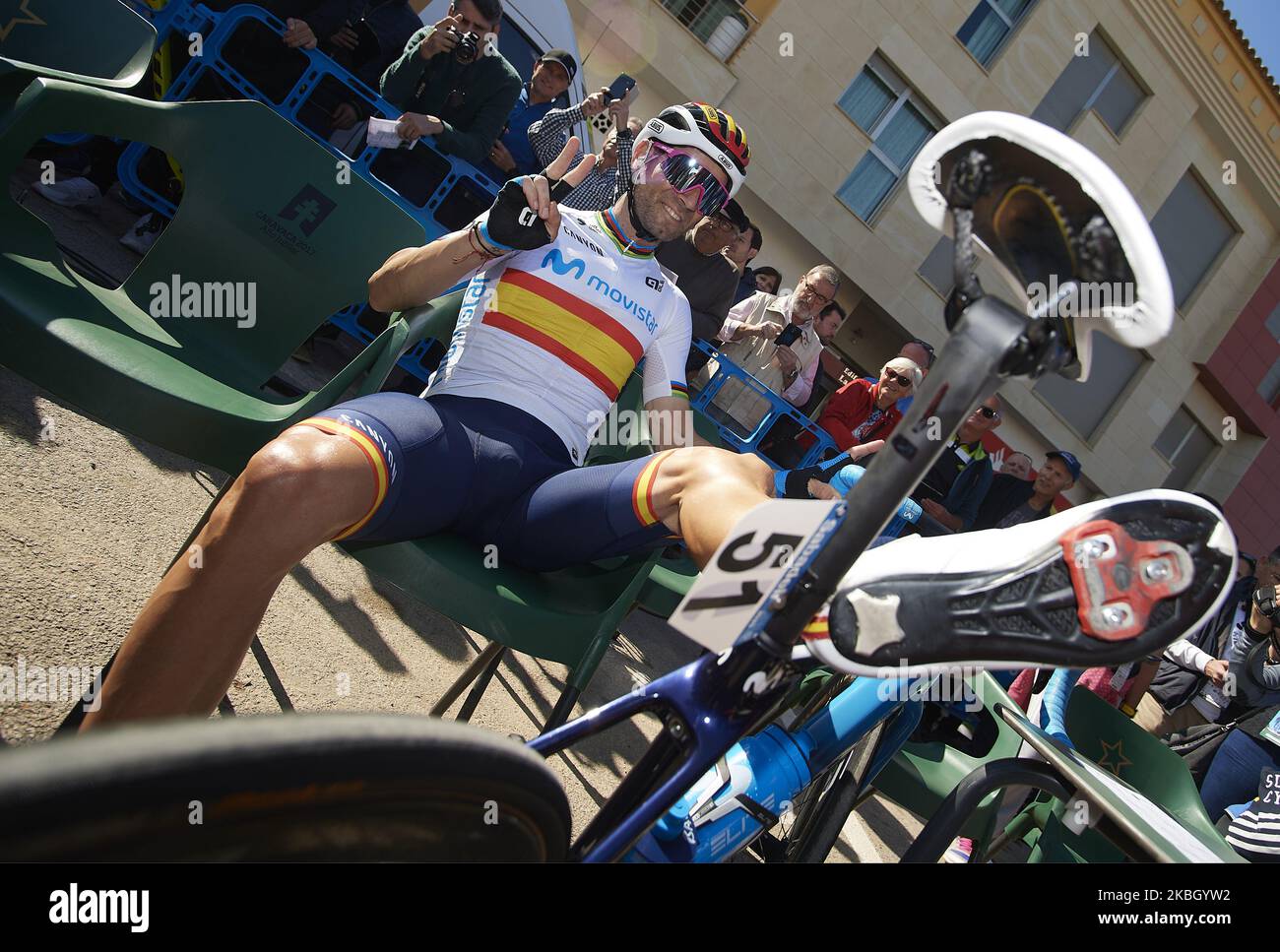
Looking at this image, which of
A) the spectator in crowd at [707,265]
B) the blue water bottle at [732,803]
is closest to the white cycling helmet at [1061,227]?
the blue water bottle at [732,803]

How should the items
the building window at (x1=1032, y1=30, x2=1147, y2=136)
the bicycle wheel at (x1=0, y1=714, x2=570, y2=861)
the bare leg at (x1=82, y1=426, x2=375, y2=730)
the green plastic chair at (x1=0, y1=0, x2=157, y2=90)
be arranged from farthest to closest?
1. the building window at (x1=1032, y1=30, x2=1147, y2=136)
2. the green plastic chair at (x1=0, y1=0, x2=157, y2=90)
3. the bare leg at (x1=82, y1=426, x2=375, y2=730)
4. the bicycle wheel at (x1=0, y1=714, x2=570, y2=861)

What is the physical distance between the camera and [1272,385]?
17.9 metres

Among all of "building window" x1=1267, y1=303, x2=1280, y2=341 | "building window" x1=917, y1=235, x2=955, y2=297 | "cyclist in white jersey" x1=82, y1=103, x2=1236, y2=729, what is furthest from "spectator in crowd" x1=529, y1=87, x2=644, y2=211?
"building window" x1=1267, y1=303, x2=1280, y2=341

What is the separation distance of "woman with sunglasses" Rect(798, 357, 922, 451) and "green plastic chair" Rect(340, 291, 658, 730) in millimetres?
3578

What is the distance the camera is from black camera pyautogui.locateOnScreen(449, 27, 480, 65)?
4641mm

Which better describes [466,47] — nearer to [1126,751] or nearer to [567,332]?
[567,332]

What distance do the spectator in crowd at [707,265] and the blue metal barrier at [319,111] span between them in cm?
113

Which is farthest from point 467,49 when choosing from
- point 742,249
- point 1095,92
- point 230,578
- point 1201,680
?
point 1095,92

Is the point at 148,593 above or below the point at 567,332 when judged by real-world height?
below

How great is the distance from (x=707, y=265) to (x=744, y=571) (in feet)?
13.5

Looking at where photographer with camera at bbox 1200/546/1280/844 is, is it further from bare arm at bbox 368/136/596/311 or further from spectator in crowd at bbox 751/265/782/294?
spectator in crowd at bbox 751/265/782/294

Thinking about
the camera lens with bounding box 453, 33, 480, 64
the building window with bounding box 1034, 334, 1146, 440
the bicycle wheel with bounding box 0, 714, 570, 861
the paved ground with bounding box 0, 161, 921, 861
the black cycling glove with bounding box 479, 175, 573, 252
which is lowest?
the paved ground with bounding box 0, 161, 921, 861
